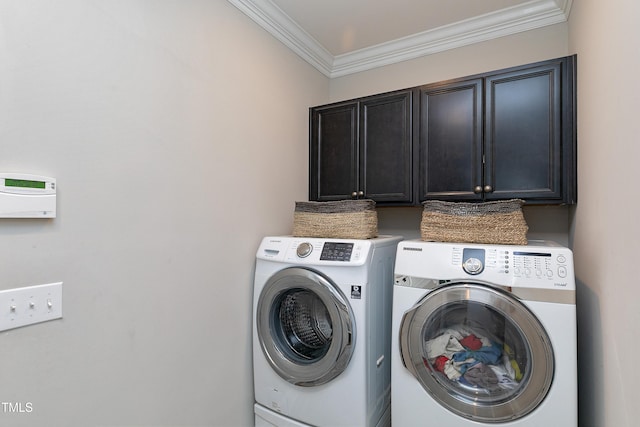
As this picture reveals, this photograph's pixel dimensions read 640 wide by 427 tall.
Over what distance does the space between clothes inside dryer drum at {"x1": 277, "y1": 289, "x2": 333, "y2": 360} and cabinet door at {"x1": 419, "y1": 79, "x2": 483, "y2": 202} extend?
917 millimetres

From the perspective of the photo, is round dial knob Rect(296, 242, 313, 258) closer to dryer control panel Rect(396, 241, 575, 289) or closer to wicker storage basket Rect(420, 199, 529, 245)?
dryer control panel Rect(396, 241, 575, 289)

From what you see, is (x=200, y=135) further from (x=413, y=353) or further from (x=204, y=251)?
(x=413, y=353)

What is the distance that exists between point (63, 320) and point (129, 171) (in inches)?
22.8

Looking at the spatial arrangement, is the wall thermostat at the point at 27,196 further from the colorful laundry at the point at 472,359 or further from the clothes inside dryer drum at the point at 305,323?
the colorful laundry at the point at 472,359

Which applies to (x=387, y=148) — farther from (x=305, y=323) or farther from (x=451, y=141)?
(x=305, y=323)

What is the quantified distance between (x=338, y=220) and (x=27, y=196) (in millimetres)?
1325

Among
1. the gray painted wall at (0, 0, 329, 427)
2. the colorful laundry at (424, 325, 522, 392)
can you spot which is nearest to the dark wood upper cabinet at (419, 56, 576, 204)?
the colorful laundry at (424, 325, 522, 392)

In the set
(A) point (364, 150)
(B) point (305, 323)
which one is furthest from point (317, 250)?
(A) point (364, 150)

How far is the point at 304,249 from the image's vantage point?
5.56ft

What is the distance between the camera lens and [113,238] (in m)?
1.22

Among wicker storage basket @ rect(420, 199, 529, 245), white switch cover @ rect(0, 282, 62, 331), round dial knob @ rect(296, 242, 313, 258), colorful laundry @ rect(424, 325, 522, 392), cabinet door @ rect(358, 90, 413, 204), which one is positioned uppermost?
cabinet door @ rect(358, 90, 413, 204)

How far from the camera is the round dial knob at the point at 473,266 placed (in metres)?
1.34

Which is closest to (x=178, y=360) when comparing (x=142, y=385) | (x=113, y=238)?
(x=142, y=385)

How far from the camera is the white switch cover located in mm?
965
